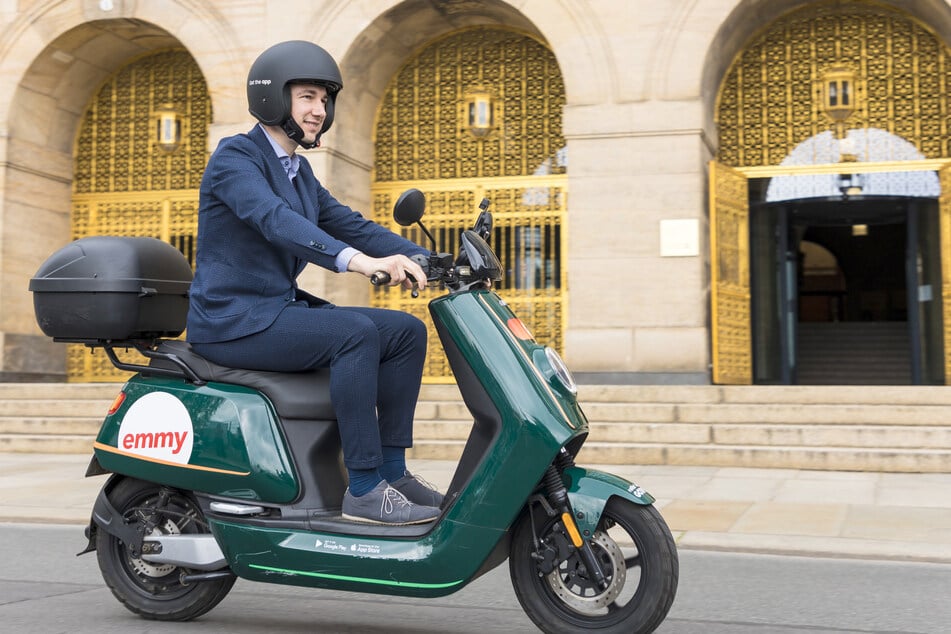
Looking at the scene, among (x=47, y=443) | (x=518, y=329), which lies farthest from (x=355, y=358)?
(x=47, y=443)

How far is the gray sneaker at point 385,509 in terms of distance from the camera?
3.43 metres

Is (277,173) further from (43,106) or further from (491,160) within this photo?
(43,106)

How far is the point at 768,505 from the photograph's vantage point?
7.08m

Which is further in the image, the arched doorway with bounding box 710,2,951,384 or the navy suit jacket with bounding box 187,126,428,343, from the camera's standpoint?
the arched doorway with bounding box 710,2,951,384

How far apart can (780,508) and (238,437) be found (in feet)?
14.1

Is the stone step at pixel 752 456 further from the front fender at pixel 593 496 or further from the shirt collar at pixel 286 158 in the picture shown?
the front fender at pixel 593 496

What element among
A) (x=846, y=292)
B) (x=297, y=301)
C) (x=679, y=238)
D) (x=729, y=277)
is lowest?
(x=297, y=301)

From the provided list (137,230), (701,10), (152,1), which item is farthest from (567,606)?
(137,230)

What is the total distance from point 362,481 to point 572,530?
700 mm

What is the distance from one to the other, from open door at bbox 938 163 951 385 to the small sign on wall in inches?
117

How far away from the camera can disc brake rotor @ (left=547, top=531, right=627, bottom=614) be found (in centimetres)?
322

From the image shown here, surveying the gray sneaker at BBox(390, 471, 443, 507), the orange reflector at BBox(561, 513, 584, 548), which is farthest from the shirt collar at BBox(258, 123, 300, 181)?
the orange reflector at BBox(561, 513, 584, 548)

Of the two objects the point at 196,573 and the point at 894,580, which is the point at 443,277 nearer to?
the point at 196,573

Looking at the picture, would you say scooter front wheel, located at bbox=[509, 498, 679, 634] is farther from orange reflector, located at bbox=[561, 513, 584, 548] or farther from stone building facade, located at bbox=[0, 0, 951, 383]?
stone building facade, located at bbox=[0, 0, 951, 383]
